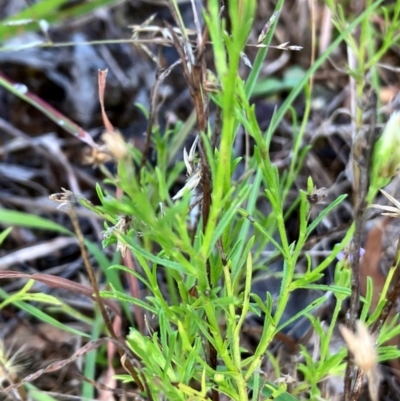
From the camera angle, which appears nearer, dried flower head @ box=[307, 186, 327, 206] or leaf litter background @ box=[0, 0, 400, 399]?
dried flower head @ box=[307, 186, 327, 206]

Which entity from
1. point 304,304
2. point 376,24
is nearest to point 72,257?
point 304,304

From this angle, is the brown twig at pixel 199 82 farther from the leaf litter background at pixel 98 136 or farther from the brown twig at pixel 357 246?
the leaf litter background at pixel 98 136

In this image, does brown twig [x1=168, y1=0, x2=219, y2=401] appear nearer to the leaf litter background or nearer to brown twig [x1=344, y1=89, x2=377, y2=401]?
brown twig [x1=344, y1=89, x2=377, y2=401]

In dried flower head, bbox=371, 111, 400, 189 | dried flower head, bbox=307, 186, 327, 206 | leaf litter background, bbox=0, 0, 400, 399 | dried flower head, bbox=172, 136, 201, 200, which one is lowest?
leaf litter background, bbox=0, 0, 400, 399

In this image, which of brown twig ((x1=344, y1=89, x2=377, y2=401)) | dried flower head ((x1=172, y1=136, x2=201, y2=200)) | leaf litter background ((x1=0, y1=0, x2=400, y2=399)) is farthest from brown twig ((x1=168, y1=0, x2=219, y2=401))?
leaf litter background ((x1=0, y1=0, x2=400, y2=399))

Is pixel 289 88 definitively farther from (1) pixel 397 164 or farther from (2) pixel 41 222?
(1) pixel 397 164

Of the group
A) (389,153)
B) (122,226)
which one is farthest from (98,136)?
(389,153)

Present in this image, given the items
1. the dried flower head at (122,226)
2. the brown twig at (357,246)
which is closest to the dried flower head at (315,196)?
the brown twig at (357,246)

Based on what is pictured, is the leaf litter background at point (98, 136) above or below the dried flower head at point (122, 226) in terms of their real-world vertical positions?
below
